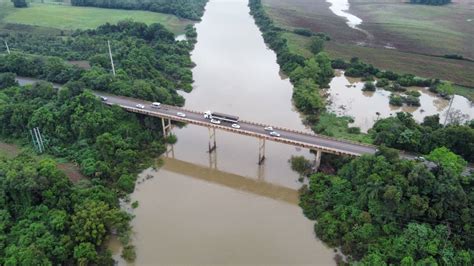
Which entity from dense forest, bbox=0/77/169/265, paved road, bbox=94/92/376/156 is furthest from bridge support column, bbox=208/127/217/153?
dense forest, bbox=0/77/169/265

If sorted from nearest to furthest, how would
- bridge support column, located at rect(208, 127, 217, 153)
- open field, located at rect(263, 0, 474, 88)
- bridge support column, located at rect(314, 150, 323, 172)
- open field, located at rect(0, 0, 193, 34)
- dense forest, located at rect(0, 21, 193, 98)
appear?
bridge support column, located at rect(314, 150, 323, 172) → bridge support column, located at rect(208, 127, 217, 153) → dense forest, located at rect(0, 21, 193, 98) → open field, located at rect(263, 0, 474, 88) → open field, located at rect(0, 0, 193, 34)

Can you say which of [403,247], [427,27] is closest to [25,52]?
[403,247]

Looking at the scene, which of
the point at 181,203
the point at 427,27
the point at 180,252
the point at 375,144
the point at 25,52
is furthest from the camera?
the point at 427,27

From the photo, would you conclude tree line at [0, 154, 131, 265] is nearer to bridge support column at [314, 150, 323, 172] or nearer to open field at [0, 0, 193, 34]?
bridge support column at [314, 150, 323, 172]

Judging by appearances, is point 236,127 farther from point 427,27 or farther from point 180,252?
point 427,27

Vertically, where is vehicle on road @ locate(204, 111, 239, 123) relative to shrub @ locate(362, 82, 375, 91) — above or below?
above

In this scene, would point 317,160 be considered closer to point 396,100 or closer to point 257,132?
point 257,132

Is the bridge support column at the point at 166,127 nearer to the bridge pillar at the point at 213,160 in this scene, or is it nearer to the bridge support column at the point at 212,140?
the bridge support column at the point at 212,140
